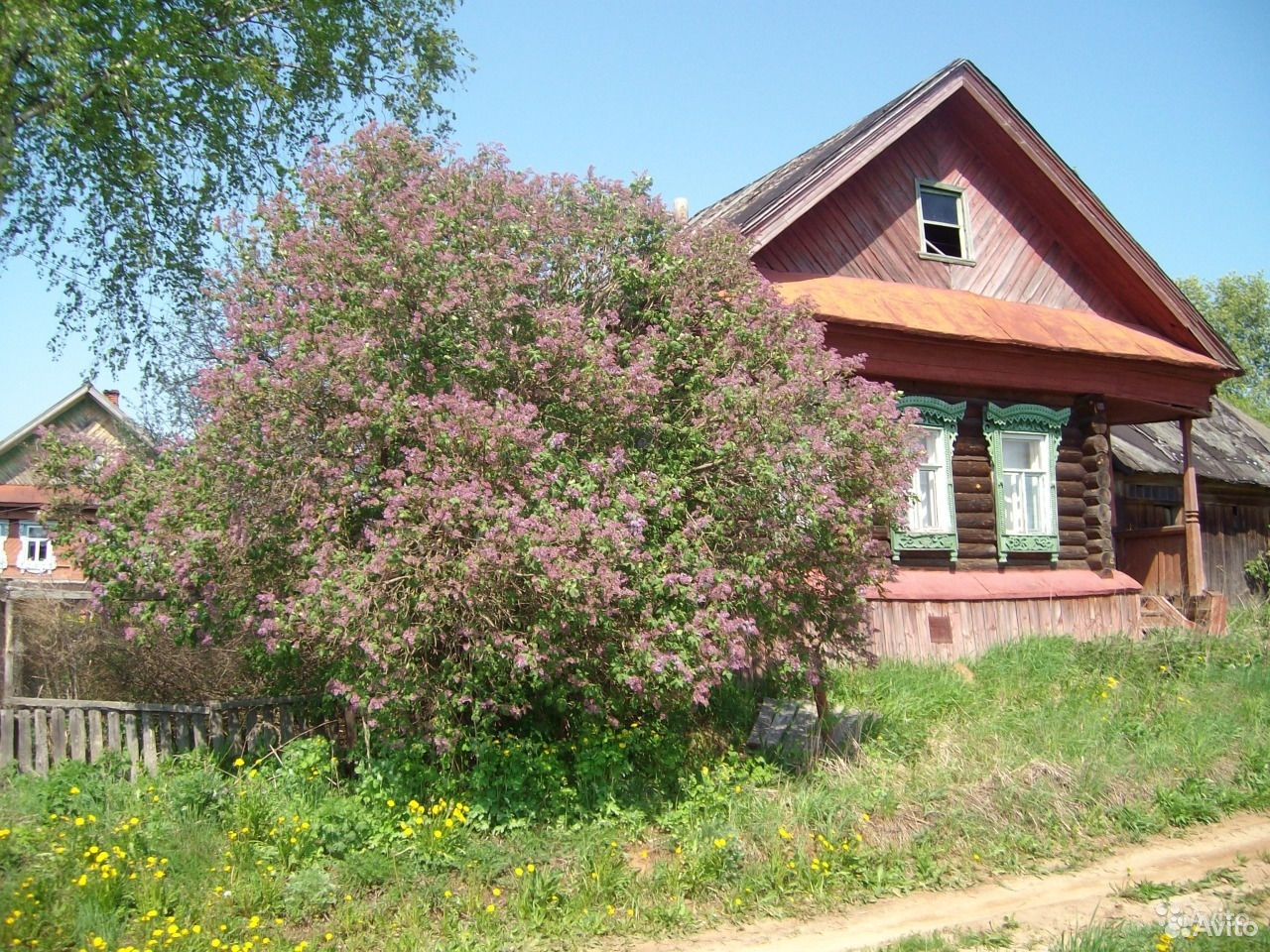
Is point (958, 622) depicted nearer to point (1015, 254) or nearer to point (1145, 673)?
point (1145, 673)

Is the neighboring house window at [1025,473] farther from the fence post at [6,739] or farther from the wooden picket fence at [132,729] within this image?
the fence post at [6,739]

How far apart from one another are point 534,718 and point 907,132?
1013 centimetres

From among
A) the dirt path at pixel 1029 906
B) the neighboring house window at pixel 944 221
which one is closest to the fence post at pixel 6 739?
the dirt path at pixel 1029 906

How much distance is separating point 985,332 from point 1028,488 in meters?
2.68

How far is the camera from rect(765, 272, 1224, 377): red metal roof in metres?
12.3

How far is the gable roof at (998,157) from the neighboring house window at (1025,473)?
246 cm

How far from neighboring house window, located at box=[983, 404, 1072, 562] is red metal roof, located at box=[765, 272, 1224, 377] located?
3.51 ft

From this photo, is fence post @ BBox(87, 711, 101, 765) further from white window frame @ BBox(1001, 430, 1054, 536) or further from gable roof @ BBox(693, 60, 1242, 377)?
white window frame @ BBox(1001, 430, 1054, 536)

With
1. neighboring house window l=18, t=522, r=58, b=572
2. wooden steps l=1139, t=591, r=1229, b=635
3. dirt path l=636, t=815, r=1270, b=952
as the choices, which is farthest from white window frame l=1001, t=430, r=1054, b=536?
neighboring house window l=18, t=522, r=58, b=572

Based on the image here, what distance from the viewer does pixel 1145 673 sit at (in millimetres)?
11398

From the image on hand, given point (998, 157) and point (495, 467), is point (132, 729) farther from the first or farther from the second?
point (998, 157)

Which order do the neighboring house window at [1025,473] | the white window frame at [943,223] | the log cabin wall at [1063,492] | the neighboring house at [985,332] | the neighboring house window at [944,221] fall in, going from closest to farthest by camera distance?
the neighboring house at [985,332]
the log cabin wall at [1063,492]
the neighboring house window at [1025,473]
the white window frame at [943,223]
the neighboring house window at [944,221]

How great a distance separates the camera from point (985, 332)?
42.8 feet

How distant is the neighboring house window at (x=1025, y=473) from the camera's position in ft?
46.1
